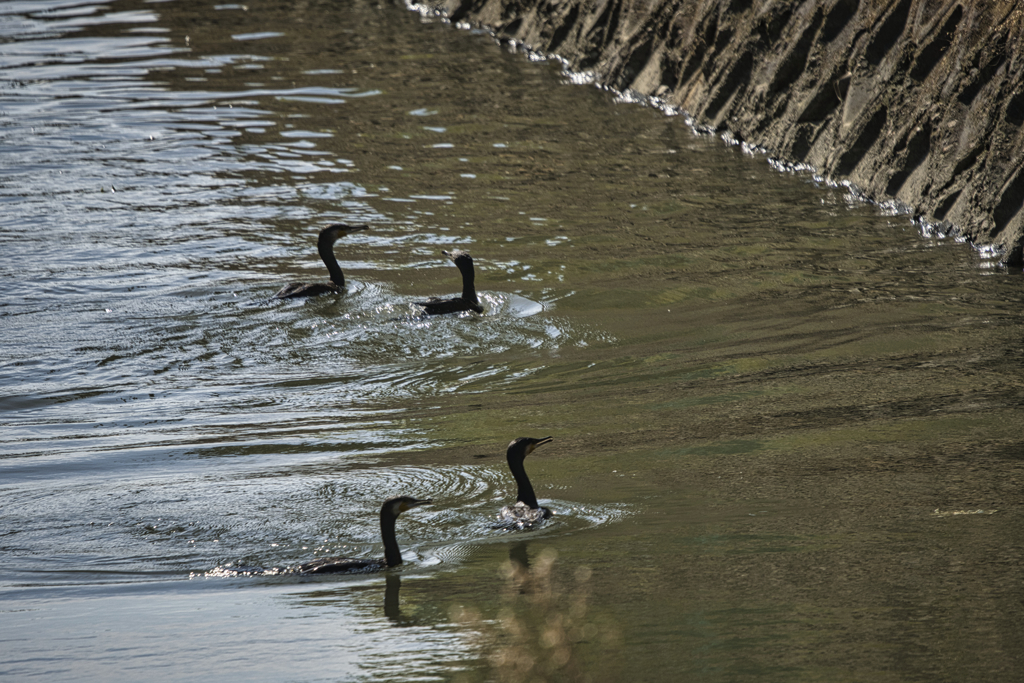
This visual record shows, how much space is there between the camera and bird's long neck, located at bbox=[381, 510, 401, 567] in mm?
6266

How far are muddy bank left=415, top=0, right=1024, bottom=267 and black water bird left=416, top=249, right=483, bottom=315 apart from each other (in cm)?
546

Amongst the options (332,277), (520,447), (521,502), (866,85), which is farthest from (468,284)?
(866,85)

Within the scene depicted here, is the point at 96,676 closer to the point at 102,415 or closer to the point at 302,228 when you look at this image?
the point at 102,415

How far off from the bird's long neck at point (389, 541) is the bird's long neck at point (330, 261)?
18.1 ft

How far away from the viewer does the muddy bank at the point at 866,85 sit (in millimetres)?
12219

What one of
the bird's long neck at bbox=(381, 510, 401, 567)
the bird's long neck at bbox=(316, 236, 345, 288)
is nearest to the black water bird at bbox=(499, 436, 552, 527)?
the bird's long neck at bbox=(381, 510, 401, 567)

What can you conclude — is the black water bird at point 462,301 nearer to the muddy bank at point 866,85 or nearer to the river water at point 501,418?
the river water at point 501,418

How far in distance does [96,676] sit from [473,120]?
14364 millimetres

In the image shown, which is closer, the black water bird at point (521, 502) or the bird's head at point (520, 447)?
the black water bird at point (521, 502)

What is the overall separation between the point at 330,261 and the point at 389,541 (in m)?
5.84

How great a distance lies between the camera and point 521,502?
22.3 ft

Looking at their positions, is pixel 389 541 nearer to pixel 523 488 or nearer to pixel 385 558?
pixel 385 558

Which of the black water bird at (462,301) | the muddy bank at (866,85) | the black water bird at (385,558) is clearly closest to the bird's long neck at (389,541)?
the black water bird at (385,558)

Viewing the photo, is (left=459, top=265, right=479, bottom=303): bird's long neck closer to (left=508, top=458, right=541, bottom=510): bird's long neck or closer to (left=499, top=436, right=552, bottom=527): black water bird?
(left=499, top=436, right=552, bottom=527): black water bird
